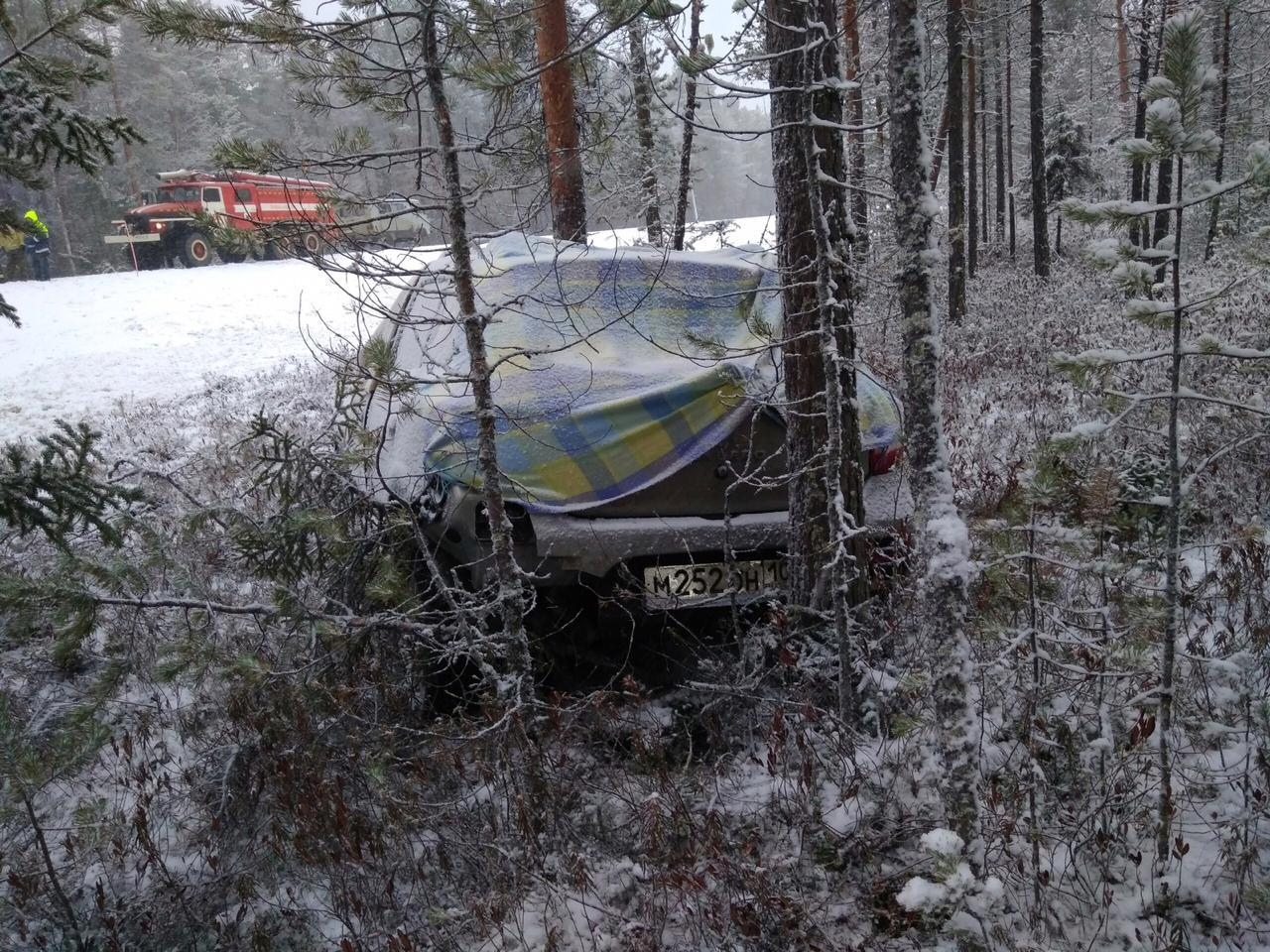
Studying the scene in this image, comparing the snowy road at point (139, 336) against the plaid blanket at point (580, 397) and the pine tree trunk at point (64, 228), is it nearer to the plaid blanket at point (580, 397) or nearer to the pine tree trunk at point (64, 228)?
the plaid blanket at point (580, 397)

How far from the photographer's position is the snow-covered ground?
495 inches

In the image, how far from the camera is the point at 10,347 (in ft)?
50.5

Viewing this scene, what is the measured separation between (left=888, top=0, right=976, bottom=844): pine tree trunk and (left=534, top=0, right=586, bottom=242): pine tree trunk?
118cm

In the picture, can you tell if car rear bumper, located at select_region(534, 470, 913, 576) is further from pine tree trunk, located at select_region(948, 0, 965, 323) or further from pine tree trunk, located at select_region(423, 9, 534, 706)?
pine tree trunk, located at select_region(948, 0, 965, 323)

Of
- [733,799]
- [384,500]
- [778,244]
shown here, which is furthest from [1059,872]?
[384,500]

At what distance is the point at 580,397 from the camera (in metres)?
3.72

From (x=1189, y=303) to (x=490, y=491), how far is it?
241cm

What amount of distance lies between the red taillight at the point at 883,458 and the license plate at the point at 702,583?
870mm

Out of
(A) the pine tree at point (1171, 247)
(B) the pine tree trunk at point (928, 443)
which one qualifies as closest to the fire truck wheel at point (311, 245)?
(B) the pine tree trunk at point (928, 443)

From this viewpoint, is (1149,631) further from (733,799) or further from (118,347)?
(118,347)

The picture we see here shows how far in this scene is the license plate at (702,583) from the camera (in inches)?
144

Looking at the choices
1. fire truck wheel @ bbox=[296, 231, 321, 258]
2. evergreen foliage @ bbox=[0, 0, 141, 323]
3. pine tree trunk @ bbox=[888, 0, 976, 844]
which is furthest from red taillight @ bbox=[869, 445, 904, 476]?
evergreen foliage @ bbox=[0, 0, 141, 323]

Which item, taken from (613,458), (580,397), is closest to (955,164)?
(580,397)

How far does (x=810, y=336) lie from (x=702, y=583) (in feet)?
4.08
